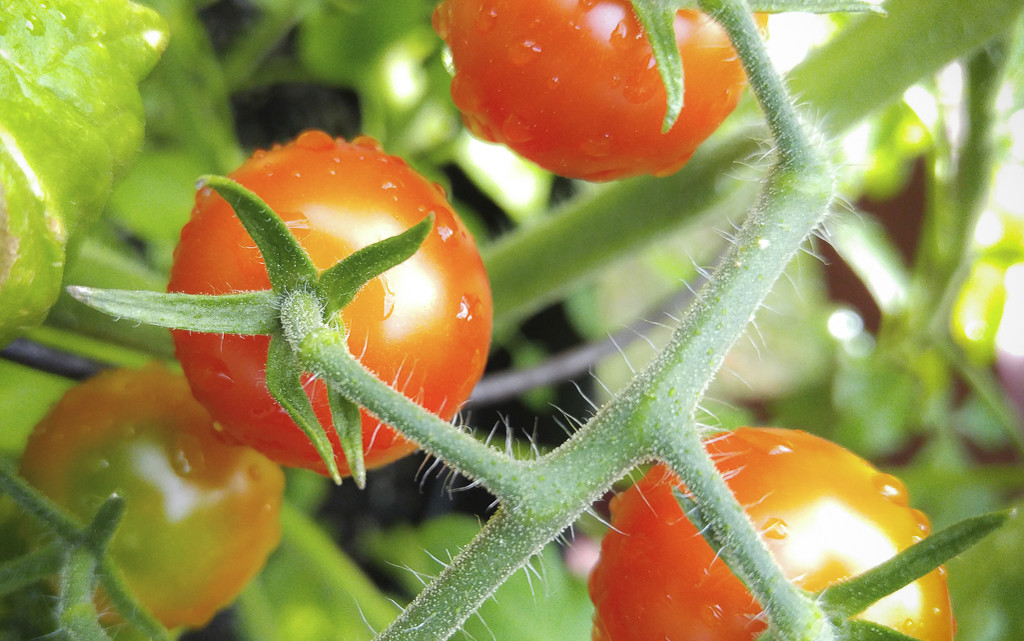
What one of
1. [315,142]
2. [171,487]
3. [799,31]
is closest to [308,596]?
[171,487]

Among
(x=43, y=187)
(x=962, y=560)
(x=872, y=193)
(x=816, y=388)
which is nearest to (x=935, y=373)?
(x=816, y=388)

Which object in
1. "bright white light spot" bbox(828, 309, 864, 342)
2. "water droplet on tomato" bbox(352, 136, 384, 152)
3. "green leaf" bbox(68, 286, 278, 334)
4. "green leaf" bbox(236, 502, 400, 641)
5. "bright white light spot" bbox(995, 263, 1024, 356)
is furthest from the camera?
"bright white light spot" bbox(828, 309, 864, 342)

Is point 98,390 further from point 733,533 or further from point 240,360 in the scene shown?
point 733,533

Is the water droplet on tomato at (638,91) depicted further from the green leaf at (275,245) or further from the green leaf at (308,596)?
the green leaf at (308,596)

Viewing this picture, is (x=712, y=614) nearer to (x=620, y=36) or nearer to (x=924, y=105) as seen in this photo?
(x=620, y=36)

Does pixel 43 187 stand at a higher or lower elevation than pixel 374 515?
higher

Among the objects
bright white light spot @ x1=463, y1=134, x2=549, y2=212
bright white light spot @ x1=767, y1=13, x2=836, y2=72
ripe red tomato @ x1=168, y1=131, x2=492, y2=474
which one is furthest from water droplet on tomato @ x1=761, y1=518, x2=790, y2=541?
bright white light spot @ x1=463, y1=134, x2=549, y2=212

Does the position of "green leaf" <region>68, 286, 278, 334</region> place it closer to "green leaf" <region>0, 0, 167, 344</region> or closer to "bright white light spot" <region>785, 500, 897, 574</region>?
"green leaf" <region>0, 0, 167, 344</region>

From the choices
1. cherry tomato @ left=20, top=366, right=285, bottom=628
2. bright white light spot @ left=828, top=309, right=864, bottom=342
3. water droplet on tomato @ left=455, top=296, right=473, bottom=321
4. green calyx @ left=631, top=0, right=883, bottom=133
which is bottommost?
bright white light spot @ left=828, top=309, right=864, bottom=342
